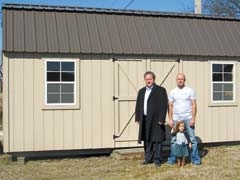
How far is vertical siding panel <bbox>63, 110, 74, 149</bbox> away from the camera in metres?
11.7

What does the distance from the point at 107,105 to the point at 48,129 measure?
1.52 meters

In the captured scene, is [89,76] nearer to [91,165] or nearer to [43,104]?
[43,104]

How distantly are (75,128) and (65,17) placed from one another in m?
2.73

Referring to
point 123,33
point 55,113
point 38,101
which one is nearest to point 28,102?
point 38,101

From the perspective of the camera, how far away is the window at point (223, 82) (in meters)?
13.1

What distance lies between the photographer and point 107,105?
476 inches

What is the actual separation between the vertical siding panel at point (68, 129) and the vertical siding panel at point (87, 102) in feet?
1.02

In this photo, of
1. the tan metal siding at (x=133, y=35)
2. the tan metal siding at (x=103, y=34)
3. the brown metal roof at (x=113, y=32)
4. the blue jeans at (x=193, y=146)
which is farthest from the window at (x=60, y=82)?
the blue jeans at (x=193, y=146)

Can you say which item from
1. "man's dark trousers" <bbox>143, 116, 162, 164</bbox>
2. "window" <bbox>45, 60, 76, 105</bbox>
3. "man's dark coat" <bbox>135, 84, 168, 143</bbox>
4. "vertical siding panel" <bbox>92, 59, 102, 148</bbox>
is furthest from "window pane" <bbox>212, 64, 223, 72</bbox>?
"window" <bbox>45, 60, 76, 105</bbox>

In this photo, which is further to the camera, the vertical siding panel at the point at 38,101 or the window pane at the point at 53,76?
the window pane at the point at 53,76

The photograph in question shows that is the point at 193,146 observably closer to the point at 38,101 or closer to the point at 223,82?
the point at 223,82

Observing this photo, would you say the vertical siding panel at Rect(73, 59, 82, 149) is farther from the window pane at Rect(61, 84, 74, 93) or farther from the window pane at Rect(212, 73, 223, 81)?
the window pane at Rect(212, 73, 223, 81)

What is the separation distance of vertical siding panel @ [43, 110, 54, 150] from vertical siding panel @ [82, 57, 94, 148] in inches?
29.8

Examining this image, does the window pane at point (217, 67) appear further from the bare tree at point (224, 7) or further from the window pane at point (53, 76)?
the bare tree at point (224, 7)
